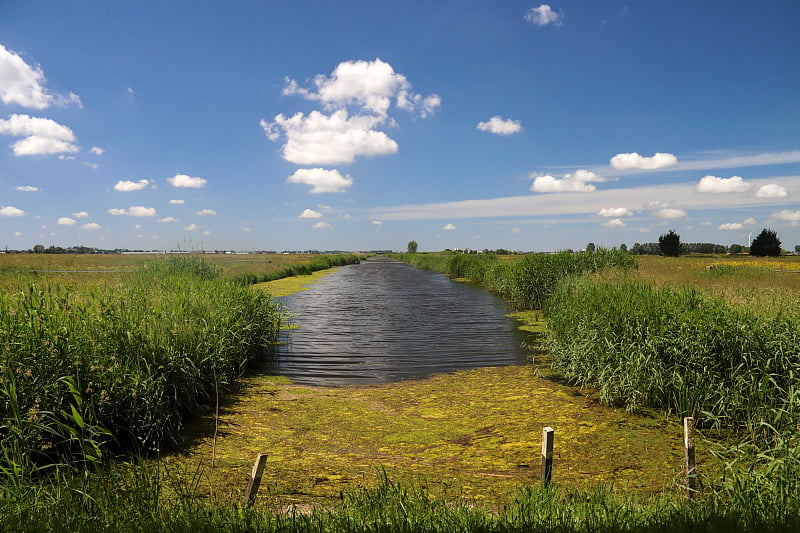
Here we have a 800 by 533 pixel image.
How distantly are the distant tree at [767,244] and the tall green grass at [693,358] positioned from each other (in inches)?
2767

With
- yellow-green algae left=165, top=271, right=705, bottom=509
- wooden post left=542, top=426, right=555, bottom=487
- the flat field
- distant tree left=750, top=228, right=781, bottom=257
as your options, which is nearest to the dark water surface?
yellow-green algae left=165, top=271, right=705, bottom=509

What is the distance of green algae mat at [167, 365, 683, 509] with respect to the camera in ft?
16.7

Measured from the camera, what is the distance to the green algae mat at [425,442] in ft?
16.7

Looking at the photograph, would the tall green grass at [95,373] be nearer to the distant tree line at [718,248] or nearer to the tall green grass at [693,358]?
the tall green grass at [693,358]

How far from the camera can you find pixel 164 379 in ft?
21.1

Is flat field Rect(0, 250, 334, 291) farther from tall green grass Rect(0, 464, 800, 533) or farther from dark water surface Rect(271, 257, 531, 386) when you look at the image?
tall green grass Rect(0, 464, 800, 533)

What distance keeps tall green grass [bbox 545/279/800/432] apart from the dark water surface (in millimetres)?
3250

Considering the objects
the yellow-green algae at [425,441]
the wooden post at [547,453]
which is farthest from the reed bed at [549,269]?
the wooden post at [547,453]

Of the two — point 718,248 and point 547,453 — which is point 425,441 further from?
point 718,248

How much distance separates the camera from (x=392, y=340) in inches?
577

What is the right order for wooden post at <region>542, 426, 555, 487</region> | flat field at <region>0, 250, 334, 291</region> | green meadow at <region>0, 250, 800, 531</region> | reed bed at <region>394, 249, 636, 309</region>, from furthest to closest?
reed bed at <region>394, 249, 636, 309</region>
flat field at <region>0, 250, 334, 291</region>
wooden post at <region>542, 426, 555, 487</region>
green meadow at <region>0, 250, 800, 531</region>

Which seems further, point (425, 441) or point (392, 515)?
point (425, 441)

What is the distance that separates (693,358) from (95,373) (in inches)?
338

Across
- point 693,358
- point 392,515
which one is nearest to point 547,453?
point 392,515
